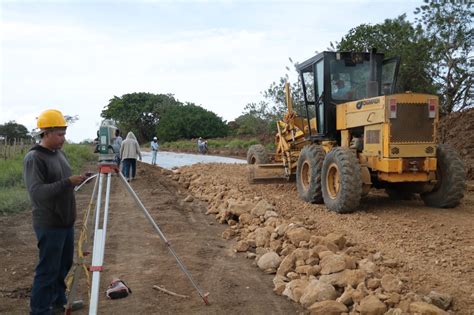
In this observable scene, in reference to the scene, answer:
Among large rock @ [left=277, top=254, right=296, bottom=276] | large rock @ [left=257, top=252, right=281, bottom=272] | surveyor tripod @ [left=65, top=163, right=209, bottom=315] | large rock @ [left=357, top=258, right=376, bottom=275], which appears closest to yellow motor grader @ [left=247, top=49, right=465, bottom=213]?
large rock @ [left=257, top=252, right=281, bottom=272]

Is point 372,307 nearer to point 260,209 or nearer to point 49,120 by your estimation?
point 49,120

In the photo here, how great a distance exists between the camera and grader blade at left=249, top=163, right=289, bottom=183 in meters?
10.4

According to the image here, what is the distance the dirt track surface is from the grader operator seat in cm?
170

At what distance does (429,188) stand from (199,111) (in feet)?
153

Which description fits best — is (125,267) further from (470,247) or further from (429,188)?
(429,188)

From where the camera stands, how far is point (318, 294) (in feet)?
13.4

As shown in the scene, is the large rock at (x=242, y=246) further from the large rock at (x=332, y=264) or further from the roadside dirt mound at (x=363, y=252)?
the large rock at (x=332, y=264)

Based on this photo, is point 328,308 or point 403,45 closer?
point 328,308

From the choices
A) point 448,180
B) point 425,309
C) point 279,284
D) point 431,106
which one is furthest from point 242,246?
point 431,106

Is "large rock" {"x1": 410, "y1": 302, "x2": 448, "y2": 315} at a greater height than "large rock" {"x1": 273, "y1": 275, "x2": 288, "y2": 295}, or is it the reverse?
"large rock" {"x1": 410, "y1": 302, "x2": 448, "y2": 315}

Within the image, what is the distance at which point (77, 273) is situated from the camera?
3.86m

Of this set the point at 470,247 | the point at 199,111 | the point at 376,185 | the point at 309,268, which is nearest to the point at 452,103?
the point at 376,185

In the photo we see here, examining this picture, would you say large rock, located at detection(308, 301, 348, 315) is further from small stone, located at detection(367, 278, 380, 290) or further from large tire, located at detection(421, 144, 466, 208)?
large tire, located at detection(421, 144, 466, 208)

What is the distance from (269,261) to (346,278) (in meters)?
1.14
